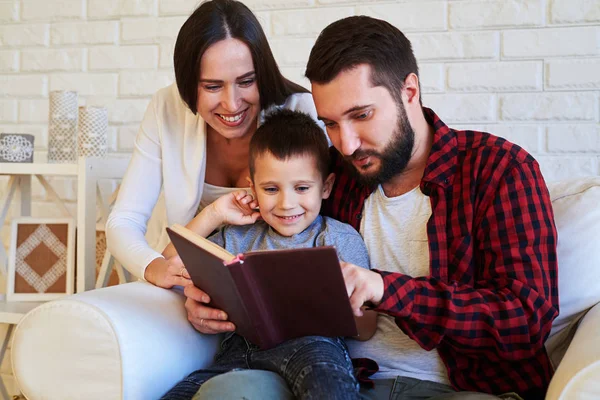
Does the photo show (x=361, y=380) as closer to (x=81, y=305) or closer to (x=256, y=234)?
(x=256, y=234)

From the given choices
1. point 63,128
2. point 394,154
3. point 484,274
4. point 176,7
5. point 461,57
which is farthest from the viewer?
point 176,7

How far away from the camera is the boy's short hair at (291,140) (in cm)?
148

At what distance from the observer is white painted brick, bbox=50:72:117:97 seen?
2443 mm

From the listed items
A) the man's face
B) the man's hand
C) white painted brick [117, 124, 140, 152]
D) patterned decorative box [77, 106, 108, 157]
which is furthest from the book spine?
white painted brick [117, 124, 140, 152]

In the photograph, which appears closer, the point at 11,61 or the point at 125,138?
the point at 125,138

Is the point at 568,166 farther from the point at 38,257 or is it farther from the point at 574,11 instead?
the point at 38,257

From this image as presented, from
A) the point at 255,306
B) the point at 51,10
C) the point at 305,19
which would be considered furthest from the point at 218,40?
the point at 51,10

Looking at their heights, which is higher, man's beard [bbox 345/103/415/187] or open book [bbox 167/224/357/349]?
man's beard [bbox 345/103/415/187]

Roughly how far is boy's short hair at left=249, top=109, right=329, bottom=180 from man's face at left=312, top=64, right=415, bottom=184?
3.7 inches

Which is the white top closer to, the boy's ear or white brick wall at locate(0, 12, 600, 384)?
the boy's ear

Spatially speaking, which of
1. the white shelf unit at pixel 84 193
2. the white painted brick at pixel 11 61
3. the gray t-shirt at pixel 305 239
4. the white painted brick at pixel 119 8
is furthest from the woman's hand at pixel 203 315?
the white painted brick at pixel 11 61

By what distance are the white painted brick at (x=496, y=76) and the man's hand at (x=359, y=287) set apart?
1.10 metres

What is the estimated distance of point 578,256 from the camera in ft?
4.55

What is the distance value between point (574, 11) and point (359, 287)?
4.21ft
